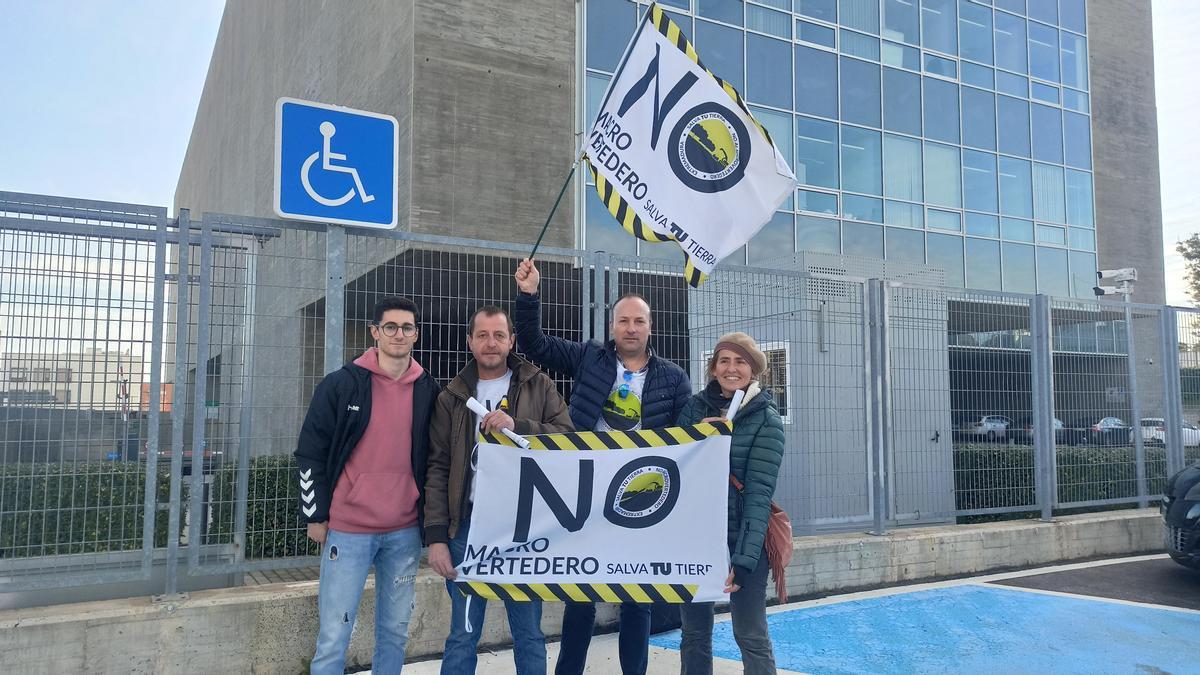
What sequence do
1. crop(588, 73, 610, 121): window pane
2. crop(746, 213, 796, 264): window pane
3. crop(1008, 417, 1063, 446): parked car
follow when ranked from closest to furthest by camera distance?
crop(1008, 417, 1063, 446): parked car < crop(588, 73, 610, 121): window pane < crop(746, 213, 796, 264): window pane

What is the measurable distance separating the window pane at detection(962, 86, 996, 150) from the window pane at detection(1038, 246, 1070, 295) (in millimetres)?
3236

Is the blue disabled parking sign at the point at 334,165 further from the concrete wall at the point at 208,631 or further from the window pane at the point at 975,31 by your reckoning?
the window pane at the point at 975,31

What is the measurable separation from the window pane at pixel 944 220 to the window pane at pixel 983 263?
50 centimetres

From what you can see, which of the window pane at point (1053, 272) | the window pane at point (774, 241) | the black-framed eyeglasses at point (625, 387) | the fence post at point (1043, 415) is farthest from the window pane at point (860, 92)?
the black-framed eyeglasses at point (625, 387)

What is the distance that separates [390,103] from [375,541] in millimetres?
14200

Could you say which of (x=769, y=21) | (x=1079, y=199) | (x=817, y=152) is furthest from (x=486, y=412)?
(x=1079, y=199)

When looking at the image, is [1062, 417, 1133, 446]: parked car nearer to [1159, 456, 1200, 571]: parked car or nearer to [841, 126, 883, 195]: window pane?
[1159, 456, 1200, 571]: parked car

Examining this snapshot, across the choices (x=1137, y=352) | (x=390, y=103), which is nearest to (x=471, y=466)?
(x=1137, y=352)

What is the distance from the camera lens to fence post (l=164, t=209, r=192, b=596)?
4754 mm

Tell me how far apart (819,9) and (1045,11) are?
792cm

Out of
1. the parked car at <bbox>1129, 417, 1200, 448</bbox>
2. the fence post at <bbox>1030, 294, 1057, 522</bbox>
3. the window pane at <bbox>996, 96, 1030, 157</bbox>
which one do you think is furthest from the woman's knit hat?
the window pane at <bbox>996, 96, 1030, 157</bbox>

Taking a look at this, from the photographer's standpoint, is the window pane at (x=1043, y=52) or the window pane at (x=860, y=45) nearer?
the window pane at (x=860, y=45)

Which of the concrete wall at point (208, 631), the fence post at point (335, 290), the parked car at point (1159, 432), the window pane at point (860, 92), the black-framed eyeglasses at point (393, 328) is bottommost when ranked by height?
the concrete wall at point (208, 631)

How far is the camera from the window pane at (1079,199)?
72.1 ft
